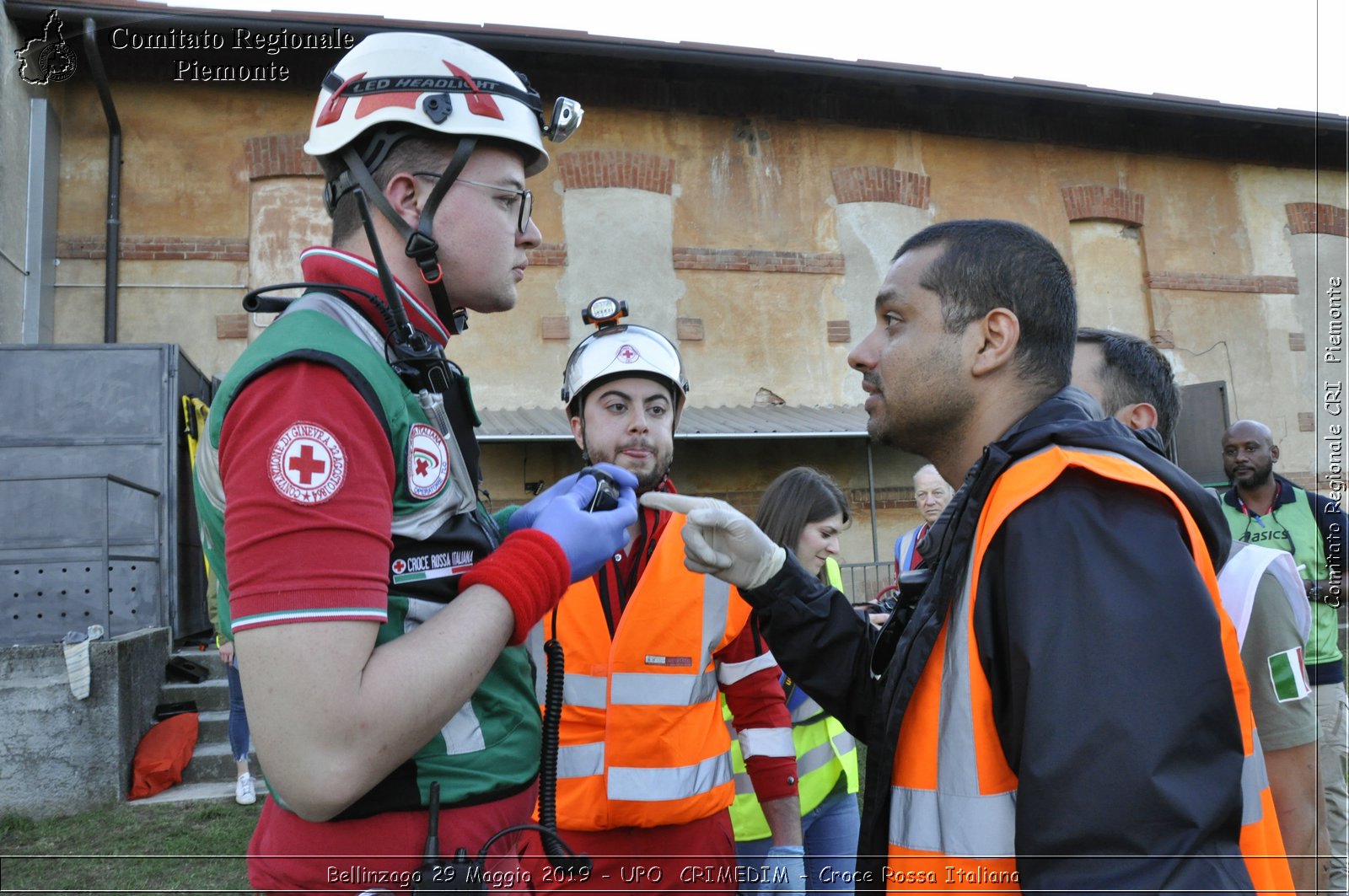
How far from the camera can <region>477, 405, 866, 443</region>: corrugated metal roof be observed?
12641 millimetres

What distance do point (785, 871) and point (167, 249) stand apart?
12.6 meters

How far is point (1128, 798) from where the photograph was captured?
5.08ft

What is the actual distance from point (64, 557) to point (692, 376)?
8220 mm

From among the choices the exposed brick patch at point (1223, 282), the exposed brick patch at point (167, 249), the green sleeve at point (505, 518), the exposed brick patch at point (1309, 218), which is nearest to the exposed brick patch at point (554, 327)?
the exposed brick patch at point (167, 249)

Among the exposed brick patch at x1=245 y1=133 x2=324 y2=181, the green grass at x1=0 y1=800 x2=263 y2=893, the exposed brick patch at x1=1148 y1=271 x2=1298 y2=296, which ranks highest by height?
the exposed brick patch at x1=245 y1=133 x2=324 y2=181

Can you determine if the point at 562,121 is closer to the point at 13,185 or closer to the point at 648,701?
the point at 648,701

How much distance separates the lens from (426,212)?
6.68 feet

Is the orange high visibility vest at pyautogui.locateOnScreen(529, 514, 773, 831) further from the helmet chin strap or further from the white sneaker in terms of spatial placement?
the white sneaker

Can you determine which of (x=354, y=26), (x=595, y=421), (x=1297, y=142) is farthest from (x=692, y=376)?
(x=1297, y=142)

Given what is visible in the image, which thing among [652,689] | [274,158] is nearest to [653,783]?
[652,689]

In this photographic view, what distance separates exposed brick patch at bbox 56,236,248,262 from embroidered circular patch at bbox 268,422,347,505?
12949 mm

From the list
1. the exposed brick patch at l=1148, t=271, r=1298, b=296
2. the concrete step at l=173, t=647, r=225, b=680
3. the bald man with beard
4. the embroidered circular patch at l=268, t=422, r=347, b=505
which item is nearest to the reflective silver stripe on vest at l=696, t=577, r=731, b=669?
the embroidered circular patch at l=268, t=422, r=347, b=505

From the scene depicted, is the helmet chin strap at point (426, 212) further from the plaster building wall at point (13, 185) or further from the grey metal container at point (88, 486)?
the plaster building wall at point (13, 185)

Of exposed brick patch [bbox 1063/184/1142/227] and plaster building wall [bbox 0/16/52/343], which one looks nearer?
plaster building wall [bbox 0/16/52/343]
